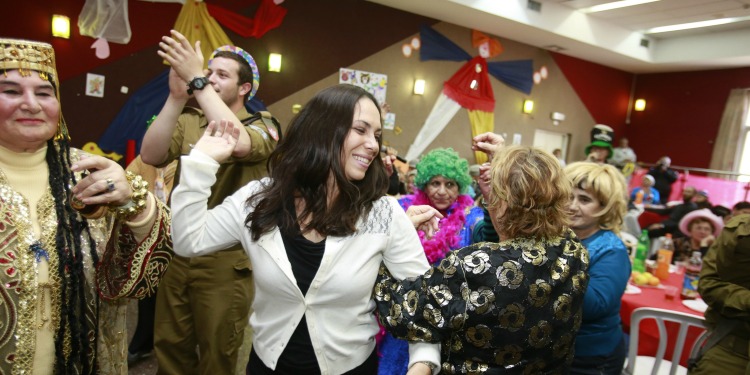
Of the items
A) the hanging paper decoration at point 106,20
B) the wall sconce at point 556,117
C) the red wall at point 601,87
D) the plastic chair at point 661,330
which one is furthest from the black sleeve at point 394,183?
the red wall at point 601,87

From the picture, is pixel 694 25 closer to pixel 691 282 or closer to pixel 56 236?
pixel 691 282

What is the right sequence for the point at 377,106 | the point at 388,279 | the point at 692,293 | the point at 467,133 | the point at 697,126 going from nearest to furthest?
the point at 388,279, the point at 377,106, the point at 692,293, the point at 467,133, the point at 697,126

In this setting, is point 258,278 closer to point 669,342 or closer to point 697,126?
point 669,342

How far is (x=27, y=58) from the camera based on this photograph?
1.13 meters

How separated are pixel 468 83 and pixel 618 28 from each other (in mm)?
3195

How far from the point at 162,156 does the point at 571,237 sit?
166cm

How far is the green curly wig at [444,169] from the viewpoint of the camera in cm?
252

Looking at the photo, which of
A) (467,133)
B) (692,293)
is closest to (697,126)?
(467,133)

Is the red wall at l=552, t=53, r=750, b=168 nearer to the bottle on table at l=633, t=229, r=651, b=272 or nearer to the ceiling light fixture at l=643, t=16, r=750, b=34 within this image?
the ceiling light fixture at l=643, t=16, r=750, b=34

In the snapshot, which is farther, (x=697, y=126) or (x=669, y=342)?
(x=697, y=126)

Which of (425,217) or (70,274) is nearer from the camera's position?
(70,274)

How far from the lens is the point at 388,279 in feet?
4.44

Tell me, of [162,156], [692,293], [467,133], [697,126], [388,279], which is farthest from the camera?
[697,126]

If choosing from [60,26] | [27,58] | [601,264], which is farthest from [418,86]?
[27,58]
